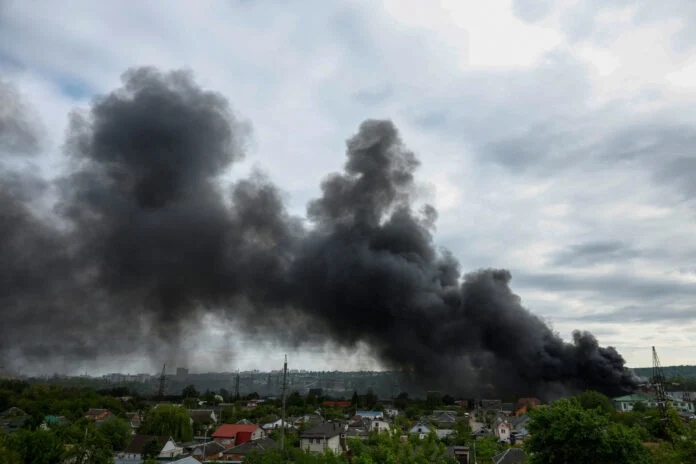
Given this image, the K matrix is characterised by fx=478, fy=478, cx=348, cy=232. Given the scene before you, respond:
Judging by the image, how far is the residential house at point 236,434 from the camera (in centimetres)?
5011

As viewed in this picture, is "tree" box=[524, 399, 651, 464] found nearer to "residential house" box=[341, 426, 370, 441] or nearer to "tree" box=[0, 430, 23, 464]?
"tree" box=[0, 430, 23, 464]

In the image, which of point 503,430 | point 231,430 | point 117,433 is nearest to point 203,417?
point 231,430

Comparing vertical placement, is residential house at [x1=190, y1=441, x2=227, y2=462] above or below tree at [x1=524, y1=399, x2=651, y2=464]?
below

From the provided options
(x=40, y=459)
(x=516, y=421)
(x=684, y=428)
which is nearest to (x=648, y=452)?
(x=684, y=428)

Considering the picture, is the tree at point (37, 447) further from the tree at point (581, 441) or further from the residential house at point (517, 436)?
the residential house at point (517, 436)

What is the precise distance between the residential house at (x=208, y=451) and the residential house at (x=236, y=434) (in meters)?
2.84

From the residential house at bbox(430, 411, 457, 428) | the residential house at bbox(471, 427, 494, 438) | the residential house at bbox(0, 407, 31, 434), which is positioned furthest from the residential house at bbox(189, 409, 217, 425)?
the residential house at bbox(471, 427, 494, 438)

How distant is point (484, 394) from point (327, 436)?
204ft

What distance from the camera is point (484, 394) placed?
96.5 metres

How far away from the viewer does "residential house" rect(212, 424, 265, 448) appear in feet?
164

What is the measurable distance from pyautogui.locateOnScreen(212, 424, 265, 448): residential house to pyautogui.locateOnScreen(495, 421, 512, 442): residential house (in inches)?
1025

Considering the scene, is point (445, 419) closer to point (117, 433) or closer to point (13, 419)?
point (117, 433)

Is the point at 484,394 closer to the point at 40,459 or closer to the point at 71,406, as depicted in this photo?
the point at 71,406

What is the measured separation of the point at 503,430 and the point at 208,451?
105 ft
